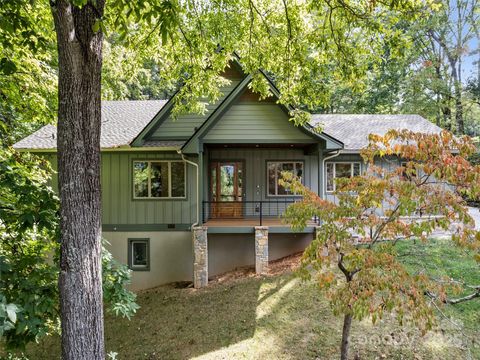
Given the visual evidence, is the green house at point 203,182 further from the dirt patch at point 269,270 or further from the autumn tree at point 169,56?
the autumn tree at point 169,56

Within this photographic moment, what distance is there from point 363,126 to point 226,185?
7297 mm

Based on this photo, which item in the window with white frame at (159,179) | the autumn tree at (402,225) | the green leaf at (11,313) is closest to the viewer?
the green leaf at (11,313)

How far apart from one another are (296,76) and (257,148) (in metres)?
5.47

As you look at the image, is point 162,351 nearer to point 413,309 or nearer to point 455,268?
point 413,309

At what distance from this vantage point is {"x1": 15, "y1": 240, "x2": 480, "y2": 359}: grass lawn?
599cm

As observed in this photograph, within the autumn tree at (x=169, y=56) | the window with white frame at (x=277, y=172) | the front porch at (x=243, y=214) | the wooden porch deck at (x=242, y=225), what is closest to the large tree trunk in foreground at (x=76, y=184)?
the autumn tree at (x=169, y=56)

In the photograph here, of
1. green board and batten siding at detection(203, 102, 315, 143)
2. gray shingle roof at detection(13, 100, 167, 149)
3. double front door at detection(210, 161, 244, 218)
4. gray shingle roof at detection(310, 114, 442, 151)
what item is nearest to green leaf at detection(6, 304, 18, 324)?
green board and batten siding at detection(203, 102, 315, 143)

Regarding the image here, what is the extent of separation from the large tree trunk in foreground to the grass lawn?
3649 mm

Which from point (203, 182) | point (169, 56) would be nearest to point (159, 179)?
point (203, 182)

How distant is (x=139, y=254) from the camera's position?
35.5ft

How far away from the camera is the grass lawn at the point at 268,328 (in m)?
5.99

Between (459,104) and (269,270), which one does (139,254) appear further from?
(459,104)

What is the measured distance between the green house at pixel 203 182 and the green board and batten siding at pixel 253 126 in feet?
0.10

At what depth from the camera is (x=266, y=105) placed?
365 inches
